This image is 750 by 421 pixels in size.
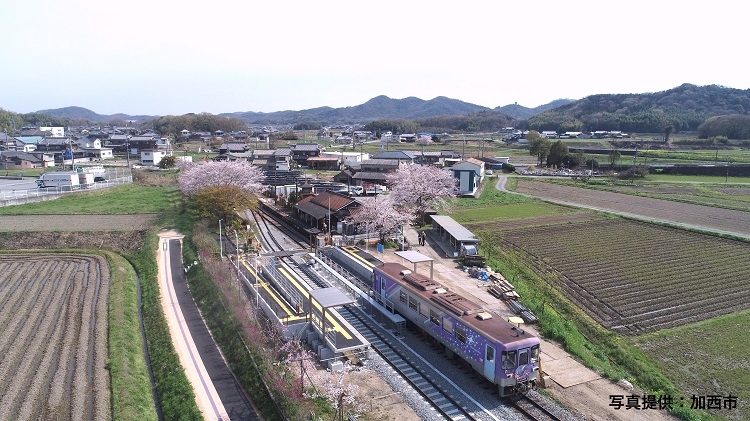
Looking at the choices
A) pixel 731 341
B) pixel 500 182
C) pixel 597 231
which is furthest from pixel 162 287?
pixel 500 182

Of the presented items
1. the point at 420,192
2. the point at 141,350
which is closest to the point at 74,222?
the point at 141,350

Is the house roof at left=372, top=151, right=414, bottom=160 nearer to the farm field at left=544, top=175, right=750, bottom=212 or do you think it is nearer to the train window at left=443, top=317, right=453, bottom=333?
the farm field at left=544, top=175, right=750, bottom=212

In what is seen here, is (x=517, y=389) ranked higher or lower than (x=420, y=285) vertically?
lower

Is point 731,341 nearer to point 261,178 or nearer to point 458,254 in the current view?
point 458,254

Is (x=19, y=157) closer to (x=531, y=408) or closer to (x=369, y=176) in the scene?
(x=369, y=176)

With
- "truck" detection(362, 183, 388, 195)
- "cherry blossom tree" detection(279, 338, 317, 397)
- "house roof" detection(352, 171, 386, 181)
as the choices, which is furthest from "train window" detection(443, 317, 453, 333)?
"house roof" detection(352, 171, 386, 181)

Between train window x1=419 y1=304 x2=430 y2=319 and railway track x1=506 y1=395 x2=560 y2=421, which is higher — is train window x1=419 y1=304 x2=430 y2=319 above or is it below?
above
